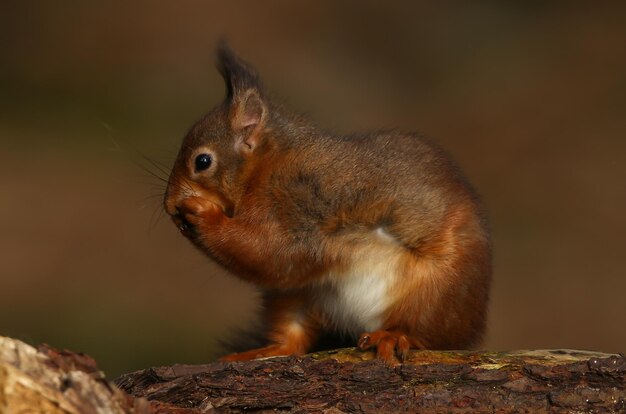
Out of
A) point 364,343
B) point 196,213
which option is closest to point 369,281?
point 364,343

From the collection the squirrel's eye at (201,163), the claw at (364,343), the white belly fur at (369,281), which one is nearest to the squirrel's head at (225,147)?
the squirrel's eye at (201,163)

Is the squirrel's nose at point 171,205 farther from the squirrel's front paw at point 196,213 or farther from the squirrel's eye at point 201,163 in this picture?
the squirrel's eye at point 201,163

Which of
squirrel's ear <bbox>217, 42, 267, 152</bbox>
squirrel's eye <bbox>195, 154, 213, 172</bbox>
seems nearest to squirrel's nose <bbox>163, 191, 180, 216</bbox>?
squirrel's eye <bbox>195, 154, 213, 172</bbox>

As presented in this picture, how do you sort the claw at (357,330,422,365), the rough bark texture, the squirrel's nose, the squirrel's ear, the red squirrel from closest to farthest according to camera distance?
the rough bark texture
the claw at (357,330,422,365)
the red squirrel
the squirrel's nose
the squirrel's ear

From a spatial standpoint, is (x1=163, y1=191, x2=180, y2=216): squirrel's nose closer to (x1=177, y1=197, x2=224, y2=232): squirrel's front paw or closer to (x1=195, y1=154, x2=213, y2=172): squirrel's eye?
(x1=177, y1=197, x2=224, y2=232): squirrel's front paw

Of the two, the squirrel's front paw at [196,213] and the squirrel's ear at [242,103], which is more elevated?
the squirrel's ear at [242,103]

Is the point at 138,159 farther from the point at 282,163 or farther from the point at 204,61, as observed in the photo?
the point at 282,163
